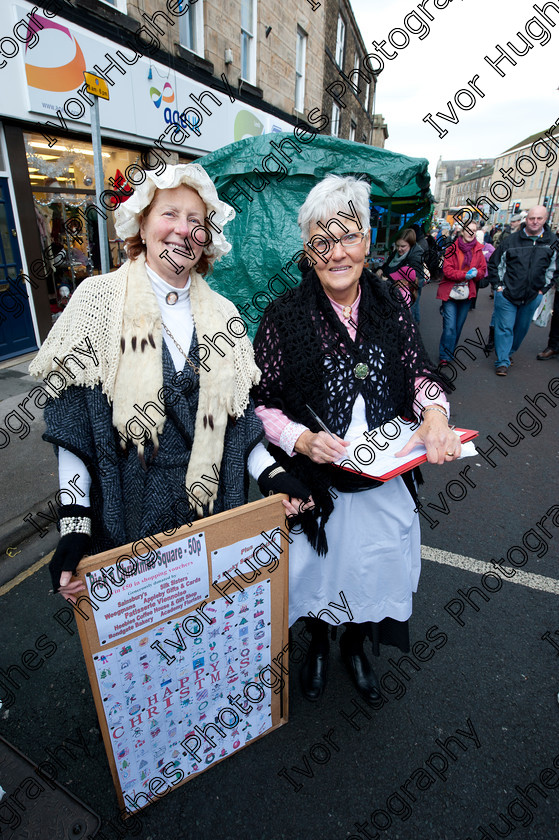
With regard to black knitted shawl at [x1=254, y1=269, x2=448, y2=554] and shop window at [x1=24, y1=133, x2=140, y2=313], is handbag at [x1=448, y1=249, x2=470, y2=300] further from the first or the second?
black knitted shawl at [x1=254, y1=269, x2=448, y2=554]

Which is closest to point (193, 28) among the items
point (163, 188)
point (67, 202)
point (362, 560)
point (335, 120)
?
point (67, 202)

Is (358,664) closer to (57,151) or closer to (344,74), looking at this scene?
(57,151)

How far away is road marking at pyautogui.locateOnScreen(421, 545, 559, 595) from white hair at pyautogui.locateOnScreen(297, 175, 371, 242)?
2251 mm

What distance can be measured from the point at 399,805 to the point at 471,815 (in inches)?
10.2

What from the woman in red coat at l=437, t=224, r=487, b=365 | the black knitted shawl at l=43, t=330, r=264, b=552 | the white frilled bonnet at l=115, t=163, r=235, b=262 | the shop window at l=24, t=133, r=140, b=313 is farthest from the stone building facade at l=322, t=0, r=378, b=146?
the black knitted shawl at l=43, t=330, r=264, b=552

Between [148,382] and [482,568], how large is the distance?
8.38ft

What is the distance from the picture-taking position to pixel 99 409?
139 cm

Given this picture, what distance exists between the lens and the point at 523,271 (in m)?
6.26

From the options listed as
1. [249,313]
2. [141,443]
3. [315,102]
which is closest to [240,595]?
[141,443]

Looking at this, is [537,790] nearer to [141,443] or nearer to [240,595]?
[240,595]

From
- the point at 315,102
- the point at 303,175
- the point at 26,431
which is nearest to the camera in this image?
the point at 26,431

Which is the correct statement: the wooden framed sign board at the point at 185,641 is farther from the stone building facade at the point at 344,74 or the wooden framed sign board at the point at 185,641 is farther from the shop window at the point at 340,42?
the shop window at the point at 340,42

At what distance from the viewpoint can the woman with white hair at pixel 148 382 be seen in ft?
4.49

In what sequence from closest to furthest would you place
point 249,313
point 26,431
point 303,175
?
1. point 26,431
2. point 303,175
3. point 249,313
